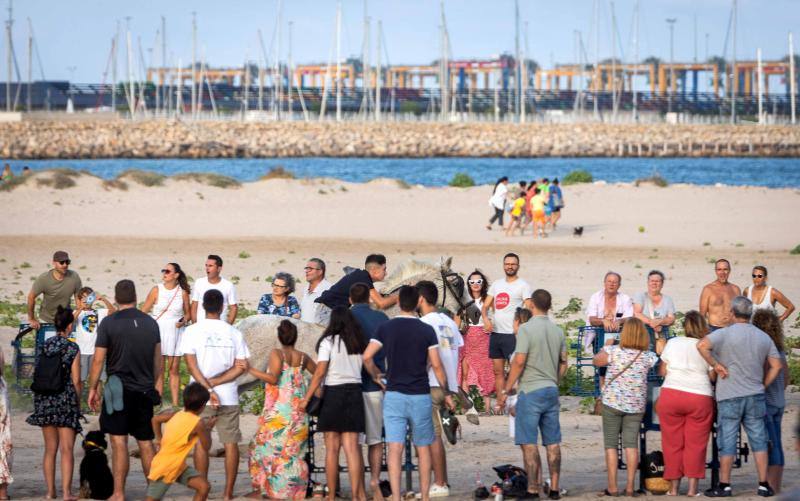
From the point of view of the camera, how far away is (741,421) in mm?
9938

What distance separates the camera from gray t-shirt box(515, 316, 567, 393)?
9891mm

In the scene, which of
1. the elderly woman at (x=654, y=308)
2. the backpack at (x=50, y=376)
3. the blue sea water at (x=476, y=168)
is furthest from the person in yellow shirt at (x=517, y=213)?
the blue sea water at (x=476, y=168)

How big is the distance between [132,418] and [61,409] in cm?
63

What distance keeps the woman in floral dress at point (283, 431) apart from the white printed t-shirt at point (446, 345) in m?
1.01

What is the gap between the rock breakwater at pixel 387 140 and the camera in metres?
107

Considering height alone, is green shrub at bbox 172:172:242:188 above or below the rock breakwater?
below

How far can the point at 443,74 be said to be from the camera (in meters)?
116

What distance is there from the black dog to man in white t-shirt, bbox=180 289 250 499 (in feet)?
3.08

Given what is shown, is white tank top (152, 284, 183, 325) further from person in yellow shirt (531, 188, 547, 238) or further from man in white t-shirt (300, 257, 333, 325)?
person in yellow shirt (531, 188, 547, 238)

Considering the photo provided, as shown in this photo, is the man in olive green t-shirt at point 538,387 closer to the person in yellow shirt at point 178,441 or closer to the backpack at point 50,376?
the person in yellow shirt at point 178,441

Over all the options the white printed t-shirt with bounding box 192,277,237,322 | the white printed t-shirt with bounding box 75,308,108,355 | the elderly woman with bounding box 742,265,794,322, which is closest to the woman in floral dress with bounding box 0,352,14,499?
the white printed t-shirt with bounding box 75,308,108,355

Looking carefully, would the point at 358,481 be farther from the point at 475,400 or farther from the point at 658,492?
the point at 475,400

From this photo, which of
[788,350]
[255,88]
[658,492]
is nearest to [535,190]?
[788,350]

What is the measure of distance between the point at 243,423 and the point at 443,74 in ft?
343
